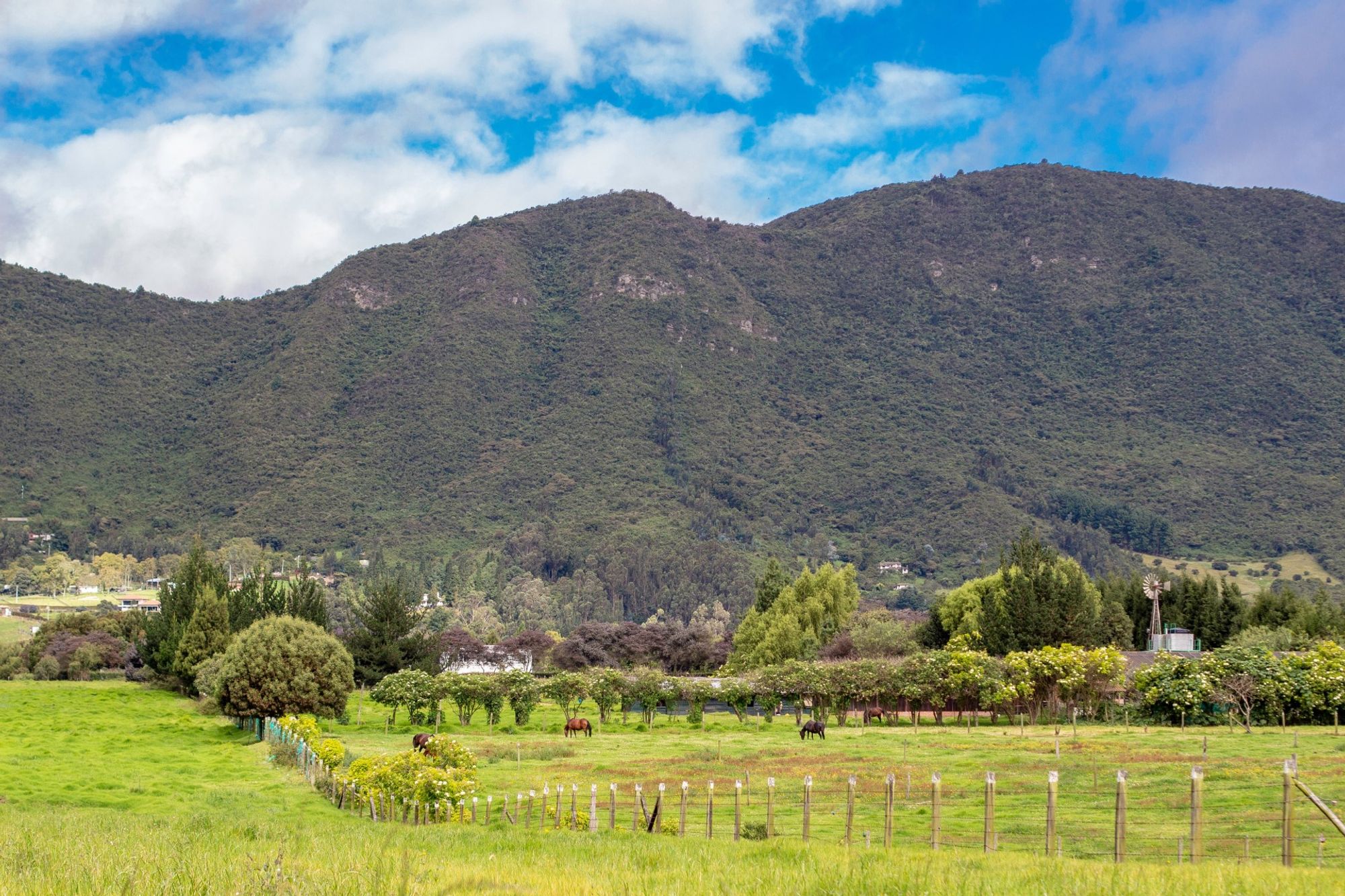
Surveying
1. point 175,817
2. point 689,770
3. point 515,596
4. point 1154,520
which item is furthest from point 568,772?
point 1154,520

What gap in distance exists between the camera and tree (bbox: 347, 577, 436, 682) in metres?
63.7

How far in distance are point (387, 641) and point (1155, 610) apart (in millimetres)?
42015

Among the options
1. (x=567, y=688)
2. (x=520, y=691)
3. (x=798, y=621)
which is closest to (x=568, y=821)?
(x=520, y=691)

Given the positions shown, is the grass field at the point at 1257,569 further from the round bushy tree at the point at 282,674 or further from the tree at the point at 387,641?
the round bushy tree at the point at 282,674

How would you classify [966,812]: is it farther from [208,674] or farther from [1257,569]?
[1257,569]

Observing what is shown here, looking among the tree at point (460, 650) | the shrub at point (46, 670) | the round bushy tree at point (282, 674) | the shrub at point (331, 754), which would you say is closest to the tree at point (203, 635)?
the round bushy tree at point (282, 674)

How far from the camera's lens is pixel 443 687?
2104 inches

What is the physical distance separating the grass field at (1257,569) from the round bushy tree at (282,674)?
127m

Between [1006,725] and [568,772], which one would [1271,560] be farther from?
[568,772]

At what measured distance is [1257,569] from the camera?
162875 millimetres

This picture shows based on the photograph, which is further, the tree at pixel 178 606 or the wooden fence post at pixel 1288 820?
the tree at pixel 178 606

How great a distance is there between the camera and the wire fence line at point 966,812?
586 inches

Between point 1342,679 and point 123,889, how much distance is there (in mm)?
44102

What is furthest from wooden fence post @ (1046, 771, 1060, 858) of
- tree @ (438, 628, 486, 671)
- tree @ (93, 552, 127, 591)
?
tree @ (93, 552, 127, 591)
